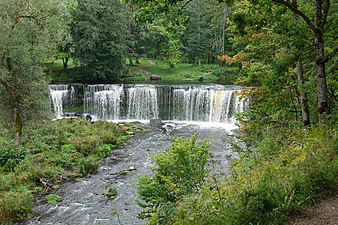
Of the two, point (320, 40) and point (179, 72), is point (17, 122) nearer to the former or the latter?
point (320, 40)

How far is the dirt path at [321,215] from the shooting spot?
4171 millimetres

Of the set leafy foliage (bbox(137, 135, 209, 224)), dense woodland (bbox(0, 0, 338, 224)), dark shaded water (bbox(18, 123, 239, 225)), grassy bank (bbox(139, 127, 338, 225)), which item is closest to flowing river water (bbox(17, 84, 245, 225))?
dark shaded water (bbox(18, 123, 239, 225))

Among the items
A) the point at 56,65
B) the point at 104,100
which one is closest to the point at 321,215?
the point at 104,100

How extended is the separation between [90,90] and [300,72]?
776 inches

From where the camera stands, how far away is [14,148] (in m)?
14.7

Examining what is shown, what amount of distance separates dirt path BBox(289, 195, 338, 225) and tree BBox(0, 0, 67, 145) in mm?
12507

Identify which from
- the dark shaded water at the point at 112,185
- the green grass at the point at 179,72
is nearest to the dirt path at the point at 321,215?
the dark shaded water at the point at 112,185

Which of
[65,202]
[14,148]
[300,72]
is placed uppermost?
[300,72]

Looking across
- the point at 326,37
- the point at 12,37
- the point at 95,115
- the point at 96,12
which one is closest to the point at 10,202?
the point at 12,37

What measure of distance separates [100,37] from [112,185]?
67.9ft

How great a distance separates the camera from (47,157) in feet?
51.1

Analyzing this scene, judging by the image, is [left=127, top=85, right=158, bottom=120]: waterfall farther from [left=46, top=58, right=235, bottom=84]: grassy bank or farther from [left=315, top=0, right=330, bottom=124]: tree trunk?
[left=315, top=0, right=330, bottom=124]: tree trunk

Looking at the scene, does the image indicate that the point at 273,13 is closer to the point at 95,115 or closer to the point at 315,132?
the point at 315,132

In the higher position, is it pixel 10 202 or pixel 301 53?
pixel 301 53
